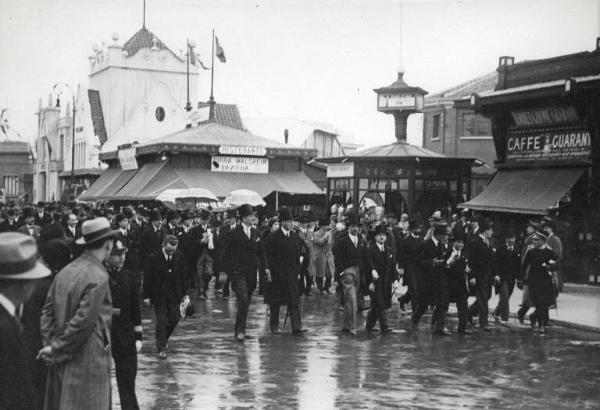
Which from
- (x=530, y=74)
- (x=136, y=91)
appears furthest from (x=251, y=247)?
(x=136, y=91)

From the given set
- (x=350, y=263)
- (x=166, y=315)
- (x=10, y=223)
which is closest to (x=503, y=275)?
(x=350, y=263)

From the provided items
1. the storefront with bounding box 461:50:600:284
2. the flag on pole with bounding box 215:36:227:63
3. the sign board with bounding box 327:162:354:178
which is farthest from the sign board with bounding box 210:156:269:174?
the storefront with bounding box 461:50:600:284

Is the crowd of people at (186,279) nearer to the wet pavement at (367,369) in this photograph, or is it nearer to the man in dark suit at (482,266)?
the man in dark suit at (482,266)

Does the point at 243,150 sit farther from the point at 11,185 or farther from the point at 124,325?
the point at 11,185

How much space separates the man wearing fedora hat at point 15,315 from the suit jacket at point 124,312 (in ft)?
10.8

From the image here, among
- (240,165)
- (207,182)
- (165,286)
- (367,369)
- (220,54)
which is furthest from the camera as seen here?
(220,54)

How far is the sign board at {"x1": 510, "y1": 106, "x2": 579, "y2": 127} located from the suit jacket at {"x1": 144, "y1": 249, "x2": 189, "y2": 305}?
49.4 feet

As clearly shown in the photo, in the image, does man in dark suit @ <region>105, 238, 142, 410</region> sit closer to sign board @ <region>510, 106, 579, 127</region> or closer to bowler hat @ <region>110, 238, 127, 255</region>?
bowler hat @ <region>110, 238, 127, 255</region>

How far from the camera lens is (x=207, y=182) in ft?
121

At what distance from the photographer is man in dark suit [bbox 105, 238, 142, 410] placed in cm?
789

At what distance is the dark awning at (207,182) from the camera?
1425 inches

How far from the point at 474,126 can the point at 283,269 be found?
110ft

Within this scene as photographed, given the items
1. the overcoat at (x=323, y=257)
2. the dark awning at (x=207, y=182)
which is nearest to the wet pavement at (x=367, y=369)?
the overcoat at (x=323, y=257)

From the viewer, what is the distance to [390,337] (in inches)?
548
